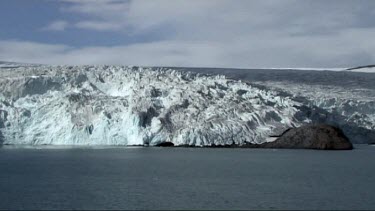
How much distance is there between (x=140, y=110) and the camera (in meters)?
22.8

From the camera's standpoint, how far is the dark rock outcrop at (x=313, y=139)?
2305cm

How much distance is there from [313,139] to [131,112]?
22.9 feet

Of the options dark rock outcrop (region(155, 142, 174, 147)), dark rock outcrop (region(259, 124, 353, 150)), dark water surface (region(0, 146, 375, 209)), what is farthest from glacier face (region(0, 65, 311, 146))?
dark water surface (region(0, 146, 375, 209))

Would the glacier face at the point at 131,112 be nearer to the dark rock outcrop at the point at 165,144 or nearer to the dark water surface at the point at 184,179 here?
the dark rock outcrop at the point at 165,144

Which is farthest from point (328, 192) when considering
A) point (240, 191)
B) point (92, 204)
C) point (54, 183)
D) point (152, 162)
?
point (152, 162)

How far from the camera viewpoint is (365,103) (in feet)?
87.1

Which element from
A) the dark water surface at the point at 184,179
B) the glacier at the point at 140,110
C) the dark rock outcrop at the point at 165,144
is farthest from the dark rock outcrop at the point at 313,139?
the dark rock outcrop at the point at 165,144

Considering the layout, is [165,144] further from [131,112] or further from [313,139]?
[313,139]

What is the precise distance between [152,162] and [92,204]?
7.45 meters

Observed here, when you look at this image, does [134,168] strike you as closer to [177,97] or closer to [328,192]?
[328,192]

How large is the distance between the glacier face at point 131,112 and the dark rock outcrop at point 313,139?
15.5 inches

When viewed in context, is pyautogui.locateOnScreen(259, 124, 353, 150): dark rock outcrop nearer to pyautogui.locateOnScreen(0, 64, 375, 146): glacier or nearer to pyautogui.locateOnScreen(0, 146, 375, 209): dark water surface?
pyautogui.locateOnScreen(0, 64, 375, 146): glacier

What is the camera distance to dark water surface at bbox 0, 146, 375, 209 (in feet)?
35.1

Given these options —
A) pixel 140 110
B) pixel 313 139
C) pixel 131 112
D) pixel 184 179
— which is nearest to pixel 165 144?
pixel 140 110
